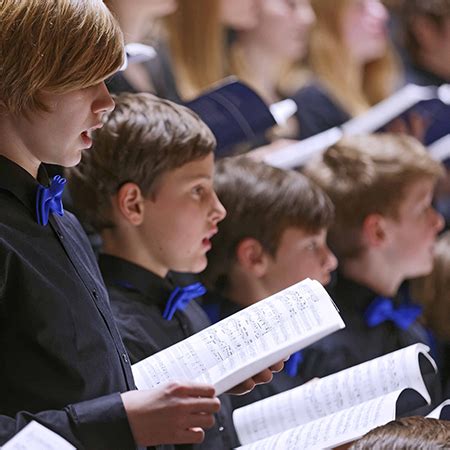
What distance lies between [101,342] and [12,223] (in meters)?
0.22

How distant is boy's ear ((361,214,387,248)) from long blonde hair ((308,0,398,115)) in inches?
38.2

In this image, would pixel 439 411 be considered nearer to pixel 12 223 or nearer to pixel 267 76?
pixel 12 223

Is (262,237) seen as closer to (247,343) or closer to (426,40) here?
(247,343)

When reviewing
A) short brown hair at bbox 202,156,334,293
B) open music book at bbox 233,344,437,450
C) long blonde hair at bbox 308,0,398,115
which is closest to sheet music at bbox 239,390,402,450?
open music book at bbox 233,344,437,450

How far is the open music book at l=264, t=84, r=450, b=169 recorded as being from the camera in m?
3.09

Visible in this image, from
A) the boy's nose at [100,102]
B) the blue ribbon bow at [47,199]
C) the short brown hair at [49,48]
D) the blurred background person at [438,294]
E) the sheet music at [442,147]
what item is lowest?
the blurred background person at [438,294]

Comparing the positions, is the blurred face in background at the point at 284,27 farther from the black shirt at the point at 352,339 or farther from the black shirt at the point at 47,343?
the black shirt at the point at 47,343

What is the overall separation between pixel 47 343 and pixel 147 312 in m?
0.57

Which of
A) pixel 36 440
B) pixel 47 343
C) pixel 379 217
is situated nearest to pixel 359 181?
pixel 379 217

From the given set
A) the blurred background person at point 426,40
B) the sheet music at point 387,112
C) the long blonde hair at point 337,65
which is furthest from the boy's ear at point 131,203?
the blurred background person at point 426,40

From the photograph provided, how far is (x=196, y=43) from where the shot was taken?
11.7 ft

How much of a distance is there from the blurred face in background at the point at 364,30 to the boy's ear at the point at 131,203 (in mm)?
2160

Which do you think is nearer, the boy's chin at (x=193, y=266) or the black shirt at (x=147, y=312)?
the black shirt at (x=147, y=312)

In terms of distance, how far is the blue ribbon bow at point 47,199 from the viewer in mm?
1774
